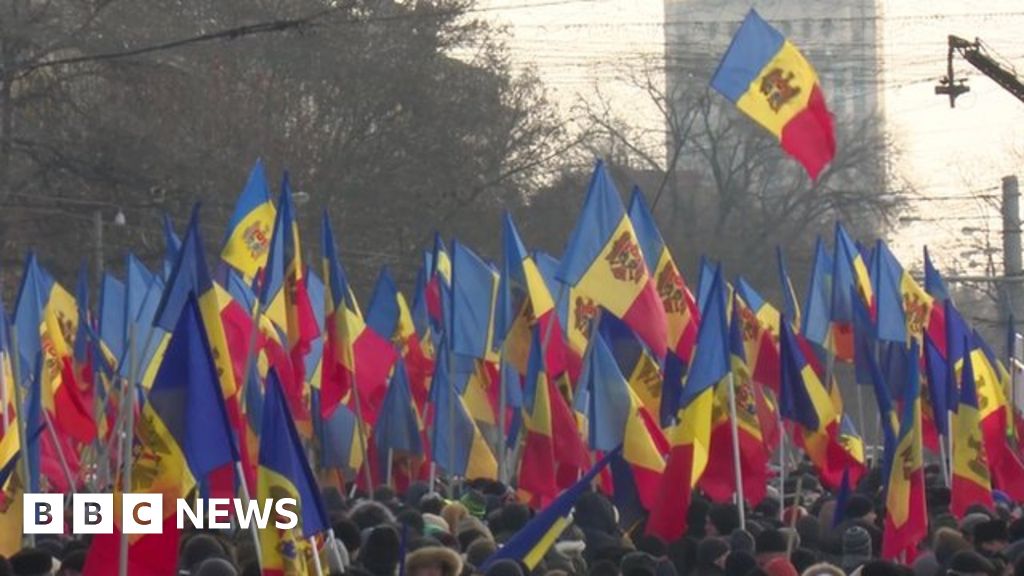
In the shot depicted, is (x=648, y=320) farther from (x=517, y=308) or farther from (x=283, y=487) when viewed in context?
(x=283, y=487)

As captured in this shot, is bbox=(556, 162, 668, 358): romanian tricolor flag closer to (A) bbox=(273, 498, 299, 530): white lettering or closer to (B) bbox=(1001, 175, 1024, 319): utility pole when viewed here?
(A) bbox=(273, 498, 299, 530): white lettering

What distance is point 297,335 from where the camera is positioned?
19000 mm

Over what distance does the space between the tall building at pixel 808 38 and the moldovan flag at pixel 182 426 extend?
36435mm

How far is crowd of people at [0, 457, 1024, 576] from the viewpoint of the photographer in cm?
1230

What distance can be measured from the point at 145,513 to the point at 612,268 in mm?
7594

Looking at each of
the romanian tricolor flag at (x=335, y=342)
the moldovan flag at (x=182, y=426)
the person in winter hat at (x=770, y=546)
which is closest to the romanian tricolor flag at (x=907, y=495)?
the person in winter hat at (x=770, y=546)

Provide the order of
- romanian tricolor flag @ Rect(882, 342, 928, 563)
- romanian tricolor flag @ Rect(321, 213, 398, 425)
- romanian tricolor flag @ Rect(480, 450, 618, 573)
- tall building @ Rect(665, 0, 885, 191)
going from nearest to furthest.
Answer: romanian tricolor flag @ Rect(480, 450, 618, 573) < romanian tricolor flag @ Rect(882, 342, 928, 563) < romanian tricolor flag @ Rect(321, 213, 398, 425) < tall building @ Rect(665, 0, 885, 191)

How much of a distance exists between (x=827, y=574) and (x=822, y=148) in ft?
26.9

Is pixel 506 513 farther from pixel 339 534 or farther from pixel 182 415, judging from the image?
pixel 182 415

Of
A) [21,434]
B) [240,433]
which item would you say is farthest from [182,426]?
[240,433]

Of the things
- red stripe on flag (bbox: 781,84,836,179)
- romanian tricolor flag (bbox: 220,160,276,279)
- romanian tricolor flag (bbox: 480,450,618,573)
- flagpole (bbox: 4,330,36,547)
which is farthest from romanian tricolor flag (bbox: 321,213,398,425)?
romanian tricolor flag (bbox: 480,450,618,573)

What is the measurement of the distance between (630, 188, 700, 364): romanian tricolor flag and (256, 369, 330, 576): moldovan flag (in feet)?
26.8

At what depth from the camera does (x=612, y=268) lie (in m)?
18.9

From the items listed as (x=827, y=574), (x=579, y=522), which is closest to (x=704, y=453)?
(x=579, y=522)
